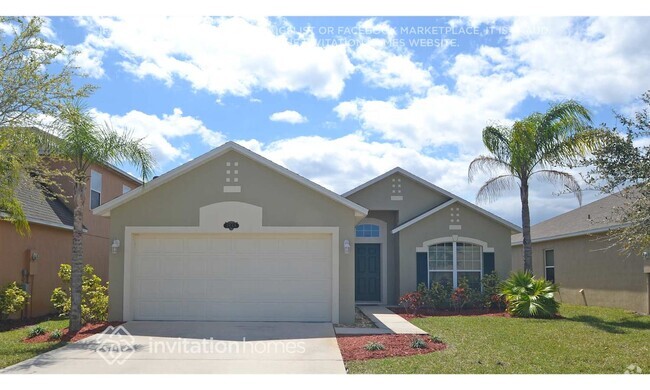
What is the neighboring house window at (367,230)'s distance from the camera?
858 inches

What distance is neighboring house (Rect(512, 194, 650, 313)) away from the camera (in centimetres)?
1843

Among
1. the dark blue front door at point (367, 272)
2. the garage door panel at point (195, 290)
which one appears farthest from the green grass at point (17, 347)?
the dark blue front door at point (367, 272)

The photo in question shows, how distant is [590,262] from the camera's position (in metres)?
21.0

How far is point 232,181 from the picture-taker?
14.9 m

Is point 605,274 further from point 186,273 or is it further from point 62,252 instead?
point 62,252

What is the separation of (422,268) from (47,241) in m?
11.5

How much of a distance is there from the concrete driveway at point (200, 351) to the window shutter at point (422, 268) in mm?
6709

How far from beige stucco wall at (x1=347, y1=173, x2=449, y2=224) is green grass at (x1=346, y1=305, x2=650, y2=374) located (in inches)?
221

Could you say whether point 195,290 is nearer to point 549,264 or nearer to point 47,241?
point 47,241

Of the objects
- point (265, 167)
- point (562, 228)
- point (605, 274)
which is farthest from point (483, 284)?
point (265, 167)

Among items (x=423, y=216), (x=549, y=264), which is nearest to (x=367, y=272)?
(x=423, y=216)

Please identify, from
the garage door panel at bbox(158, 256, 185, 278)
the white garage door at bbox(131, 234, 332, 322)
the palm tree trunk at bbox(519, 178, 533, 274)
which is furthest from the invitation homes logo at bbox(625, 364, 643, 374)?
the garage door panel at bbox(158, 256, 185, 278)

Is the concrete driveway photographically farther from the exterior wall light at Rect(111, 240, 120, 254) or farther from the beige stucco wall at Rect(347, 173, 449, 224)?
the beige stucco wall at Rect(347, 173, 449, 224)

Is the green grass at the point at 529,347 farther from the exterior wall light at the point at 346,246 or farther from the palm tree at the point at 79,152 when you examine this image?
the palm tree at the point at 79,152
